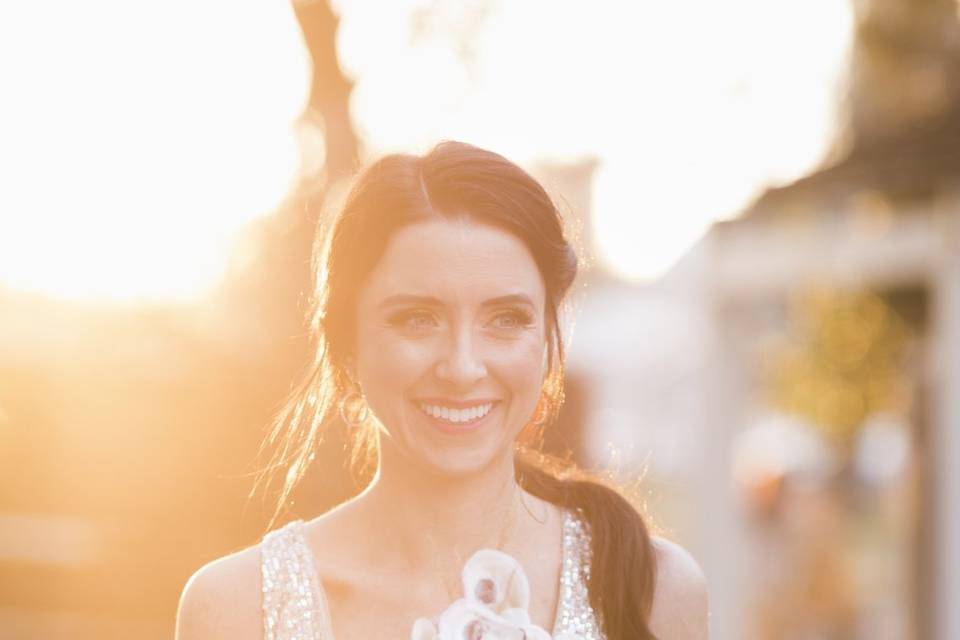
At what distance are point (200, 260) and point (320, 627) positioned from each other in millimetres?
5259

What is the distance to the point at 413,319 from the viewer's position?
2.48m

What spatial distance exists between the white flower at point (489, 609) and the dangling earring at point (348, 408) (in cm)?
38

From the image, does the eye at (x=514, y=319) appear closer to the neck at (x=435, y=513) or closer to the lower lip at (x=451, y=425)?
the lower lip at (x=451, y=425)

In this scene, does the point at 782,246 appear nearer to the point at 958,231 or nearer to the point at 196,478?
the point at 958,231

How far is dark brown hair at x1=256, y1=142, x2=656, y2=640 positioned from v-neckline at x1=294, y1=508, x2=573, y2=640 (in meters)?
0.06

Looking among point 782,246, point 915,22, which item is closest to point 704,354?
point 782,246

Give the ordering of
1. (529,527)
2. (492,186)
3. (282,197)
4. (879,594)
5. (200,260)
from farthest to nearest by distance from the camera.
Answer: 1. (879,594)
2. (200,260)
3. (282,197)
4. (529,527)
5. (492,186)

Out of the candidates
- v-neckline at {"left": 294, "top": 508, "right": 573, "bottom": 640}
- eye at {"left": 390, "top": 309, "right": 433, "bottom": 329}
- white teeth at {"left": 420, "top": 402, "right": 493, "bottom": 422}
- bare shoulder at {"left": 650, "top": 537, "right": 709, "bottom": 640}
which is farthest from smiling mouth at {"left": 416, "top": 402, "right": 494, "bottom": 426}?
bare shoulder at {"left": 650, "top": 537, "right": 709, "bottom": 640}

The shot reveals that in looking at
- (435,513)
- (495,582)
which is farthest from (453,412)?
(495,582)

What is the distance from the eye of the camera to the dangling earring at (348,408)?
2748 mm

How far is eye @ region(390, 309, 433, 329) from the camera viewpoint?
8.11 feet

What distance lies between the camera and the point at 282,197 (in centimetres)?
699

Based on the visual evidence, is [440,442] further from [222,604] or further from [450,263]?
[222,604]

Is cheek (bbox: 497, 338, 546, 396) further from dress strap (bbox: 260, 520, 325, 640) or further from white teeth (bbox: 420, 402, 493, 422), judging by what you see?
dress strap (bbox: 260, 520, 325, 640)
